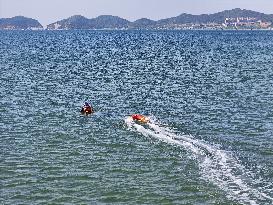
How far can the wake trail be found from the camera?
2819 cm

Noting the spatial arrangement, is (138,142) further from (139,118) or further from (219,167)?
(219,167)

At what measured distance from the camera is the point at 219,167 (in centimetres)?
3303

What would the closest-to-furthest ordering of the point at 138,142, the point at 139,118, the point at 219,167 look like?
the point at 219,167 < the point at 138,142 < the point at 139,118

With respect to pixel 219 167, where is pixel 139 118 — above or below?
above

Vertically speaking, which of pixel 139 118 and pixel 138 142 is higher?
pixel 139 118

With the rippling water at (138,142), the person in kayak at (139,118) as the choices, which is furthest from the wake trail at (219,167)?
the person in kayak at (139,118)

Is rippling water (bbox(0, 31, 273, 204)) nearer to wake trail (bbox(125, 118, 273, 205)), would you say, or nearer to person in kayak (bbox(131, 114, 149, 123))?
wake trail (bbox(125, 118, 273, 205))

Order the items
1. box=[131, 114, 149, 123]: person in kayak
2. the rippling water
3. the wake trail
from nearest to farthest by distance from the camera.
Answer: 1. the wake trail
2. the rippling water
3. box=[131, 114, 149, 123]: person in kayak

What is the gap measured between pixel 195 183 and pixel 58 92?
36.7 meters

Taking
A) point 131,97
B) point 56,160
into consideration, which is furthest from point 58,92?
point 56,160

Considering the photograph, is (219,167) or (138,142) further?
(138,142)

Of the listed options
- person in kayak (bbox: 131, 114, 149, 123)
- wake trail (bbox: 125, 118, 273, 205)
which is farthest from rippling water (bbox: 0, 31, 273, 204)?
person in kayak (bbox: 131, 114, 149, 123)

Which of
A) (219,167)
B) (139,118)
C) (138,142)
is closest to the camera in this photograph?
(219,167)

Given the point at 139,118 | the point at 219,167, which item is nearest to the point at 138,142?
the point at 139,118
